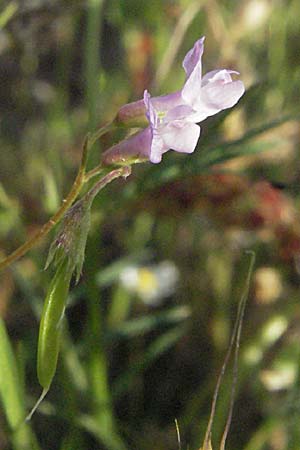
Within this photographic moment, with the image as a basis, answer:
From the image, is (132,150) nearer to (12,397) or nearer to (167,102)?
(167,102)

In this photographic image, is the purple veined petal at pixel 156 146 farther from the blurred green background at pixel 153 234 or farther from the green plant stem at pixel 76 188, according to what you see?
the blurred green background at pixel 153 234

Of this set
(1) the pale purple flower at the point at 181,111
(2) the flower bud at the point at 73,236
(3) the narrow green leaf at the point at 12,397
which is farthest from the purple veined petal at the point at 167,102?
(3) the narrow green leaf at the point at 12,397

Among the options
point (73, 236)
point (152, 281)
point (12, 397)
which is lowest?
point (152, 281)

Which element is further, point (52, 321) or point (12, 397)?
point (12, 397)

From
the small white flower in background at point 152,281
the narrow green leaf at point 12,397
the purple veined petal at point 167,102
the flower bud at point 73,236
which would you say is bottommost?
the small white flower in background at point 152,281

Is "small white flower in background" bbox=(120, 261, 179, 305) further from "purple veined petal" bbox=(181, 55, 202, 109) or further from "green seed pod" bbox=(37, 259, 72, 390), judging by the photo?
"purple veined petal" bbox=(181, 55, 202, 109)

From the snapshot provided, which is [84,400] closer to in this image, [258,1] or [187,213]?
[187,213]

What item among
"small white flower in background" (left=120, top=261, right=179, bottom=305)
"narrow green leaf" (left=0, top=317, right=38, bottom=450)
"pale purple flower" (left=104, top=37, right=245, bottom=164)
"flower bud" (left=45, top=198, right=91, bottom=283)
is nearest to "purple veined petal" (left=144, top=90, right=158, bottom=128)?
"pale purple flower" (left=104, top=37, right=245, bottom=164)

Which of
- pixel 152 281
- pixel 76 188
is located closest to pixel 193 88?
pixel 76 188
